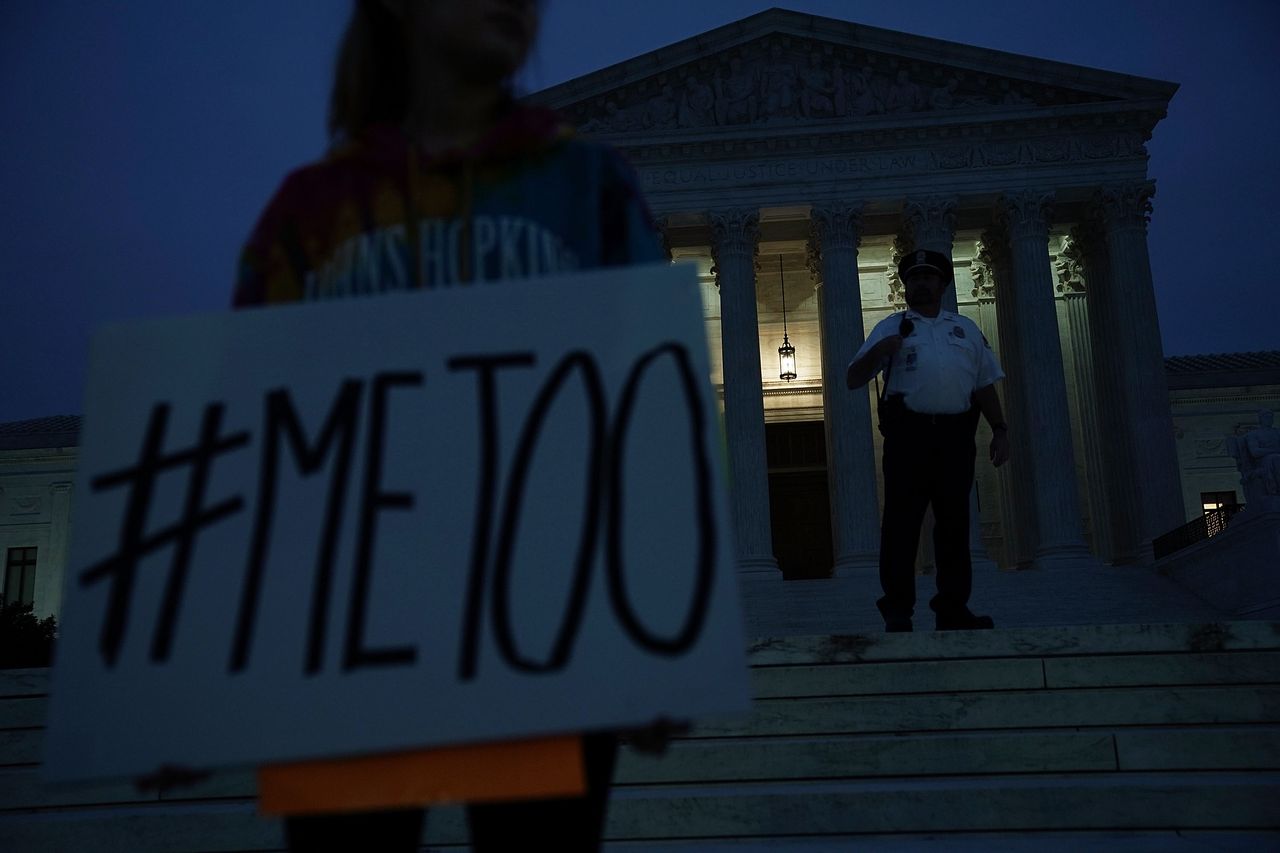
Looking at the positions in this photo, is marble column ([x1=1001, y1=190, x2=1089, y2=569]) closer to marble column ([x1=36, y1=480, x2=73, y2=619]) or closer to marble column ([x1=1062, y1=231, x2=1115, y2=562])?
marble column ([x1=1062, y1=231, x2=1115, y2=562])

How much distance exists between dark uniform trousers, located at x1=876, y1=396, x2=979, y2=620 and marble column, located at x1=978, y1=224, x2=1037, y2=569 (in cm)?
2051

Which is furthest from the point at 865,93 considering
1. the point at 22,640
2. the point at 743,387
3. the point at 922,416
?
the point at 22,640

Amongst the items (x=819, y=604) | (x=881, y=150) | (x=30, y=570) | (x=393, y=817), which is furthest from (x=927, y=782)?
(x=30, y=570)

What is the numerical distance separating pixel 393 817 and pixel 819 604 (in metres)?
20.6

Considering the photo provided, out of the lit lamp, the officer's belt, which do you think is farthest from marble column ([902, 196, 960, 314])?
the officer's belt

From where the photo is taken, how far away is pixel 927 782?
17.5 ft

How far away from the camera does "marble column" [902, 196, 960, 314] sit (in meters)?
26.9

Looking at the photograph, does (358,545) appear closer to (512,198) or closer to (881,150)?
(512,198)

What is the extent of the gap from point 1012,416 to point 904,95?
8.90 meters

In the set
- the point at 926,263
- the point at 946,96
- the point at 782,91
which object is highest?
the point at 782,91

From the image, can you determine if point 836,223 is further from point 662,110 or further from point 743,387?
point 662,110

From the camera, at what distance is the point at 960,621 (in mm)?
7285

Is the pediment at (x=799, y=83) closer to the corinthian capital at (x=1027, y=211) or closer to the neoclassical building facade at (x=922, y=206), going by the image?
the neoclassical building facade at (x=922, y=206)

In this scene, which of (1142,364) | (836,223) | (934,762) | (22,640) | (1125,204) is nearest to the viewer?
(934,762)
